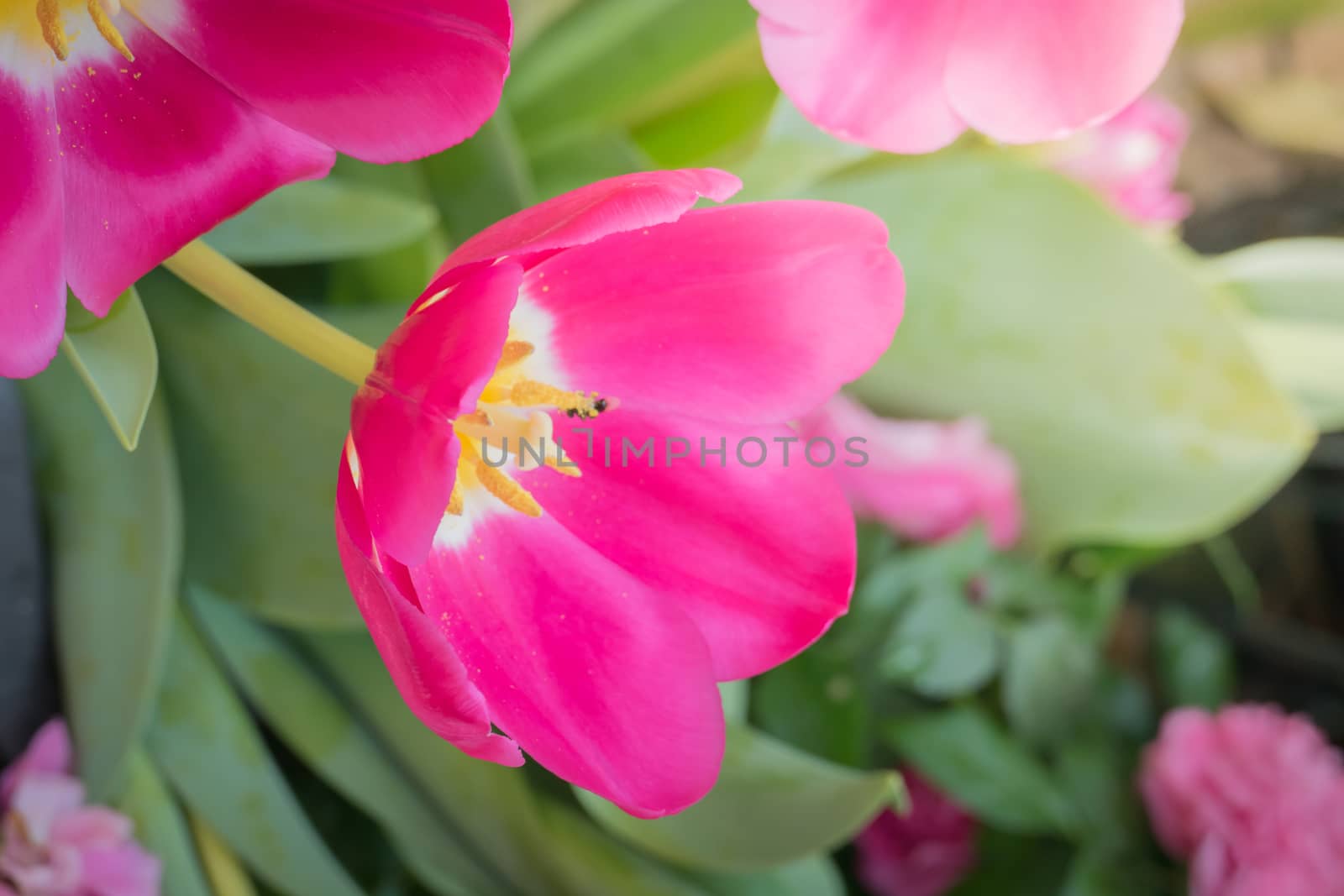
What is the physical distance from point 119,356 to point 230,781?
181mm

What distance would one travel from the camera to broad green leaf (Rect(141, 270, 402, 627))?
29 centimetres

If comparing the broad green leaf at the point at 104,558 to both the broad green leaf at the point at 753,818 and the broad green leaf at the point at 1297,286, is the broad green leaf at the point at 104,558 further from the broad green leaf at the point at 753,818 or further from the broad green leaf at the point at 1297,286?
the broad green leaf at the point at 1297,286

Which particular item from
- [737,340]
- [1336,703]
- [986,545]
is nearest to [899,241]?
[986,545]

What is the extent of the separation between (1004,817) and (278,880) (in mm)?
300

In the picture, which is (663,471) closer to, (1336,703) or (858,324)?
(858,324)

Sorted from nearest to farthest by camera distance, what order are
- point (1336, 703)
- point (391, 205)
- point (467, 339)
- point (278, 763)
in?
point (467, 339), point (391, 205), point (278, 763), point (1336, 703)

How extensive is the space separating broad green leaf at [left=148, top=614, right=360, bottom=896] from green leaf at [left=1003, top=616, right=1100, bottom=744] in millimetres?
299

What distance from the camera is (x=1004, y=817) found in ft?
1.50

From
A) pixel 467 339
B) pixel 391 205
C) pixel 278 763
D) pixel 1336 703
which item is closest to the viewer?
pixel 467 339

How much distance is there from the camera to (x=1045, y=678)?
0.48 m

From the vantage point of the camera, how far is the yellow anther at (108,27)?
0.18 meters

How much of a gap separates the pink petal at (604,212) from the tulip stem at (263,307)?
0.03 m

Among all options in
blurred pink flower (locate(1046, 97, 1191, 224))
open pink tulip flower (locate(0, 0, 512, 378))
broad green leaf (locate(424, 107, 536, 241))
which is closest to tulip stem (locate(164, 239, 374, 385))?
open pink tulip flower (locate(0, 0, 512, 378))

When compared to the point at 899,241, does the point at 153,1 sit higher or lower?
higher
